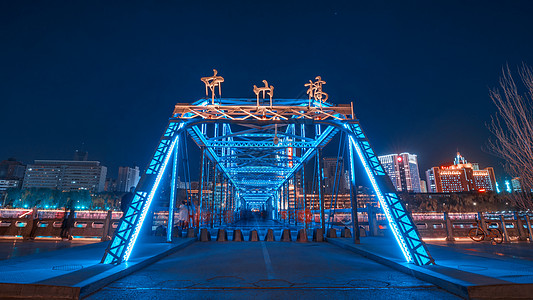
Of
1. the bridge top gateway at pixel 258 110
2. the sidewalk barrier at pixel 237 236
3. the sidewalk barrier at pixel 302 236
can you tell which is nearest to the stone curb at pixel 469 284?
the bridge top gateway at pixel 258 110

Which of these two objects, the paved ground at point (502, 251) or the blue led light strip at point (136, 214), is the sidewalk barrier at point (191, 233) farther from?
the paved ground at point (502, 251)

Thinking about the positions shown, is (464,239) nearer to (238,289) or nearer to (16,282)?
(238,289)

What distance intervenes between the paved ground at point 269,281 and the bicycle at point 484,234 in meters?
9.97

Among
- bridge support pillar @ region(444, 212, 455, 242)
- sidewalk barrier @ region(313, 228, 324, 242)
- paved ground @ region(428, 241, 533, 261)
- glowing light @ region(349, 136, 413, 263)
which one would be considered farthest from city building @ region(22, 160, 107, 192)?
paved ground @ region(428, 241, 533, 261)

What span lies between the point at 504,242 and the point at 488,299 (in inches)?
514

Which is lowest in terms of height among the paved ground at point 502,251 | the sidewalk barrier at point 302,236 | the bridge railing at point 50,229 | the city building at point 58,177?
the paved ground at point 502,251

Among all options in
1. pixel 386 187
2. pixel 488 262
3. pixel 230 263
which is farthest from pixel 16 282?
pixel 488 262

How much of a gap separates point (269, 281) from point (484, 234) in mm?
14040

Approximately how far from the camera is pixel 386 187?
8.74 m

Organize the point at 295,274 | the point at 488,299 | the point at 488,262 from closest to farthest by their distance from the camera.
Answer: the point at 488,299 → the point at 295,274 → the point at 488,262

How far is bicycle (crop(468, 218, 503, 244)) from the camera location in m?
14.2

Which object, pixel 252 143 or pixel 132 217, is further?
pixel 252 143

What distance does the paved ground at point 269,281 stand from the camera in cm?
513

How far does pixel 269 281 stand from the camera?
6.09m
